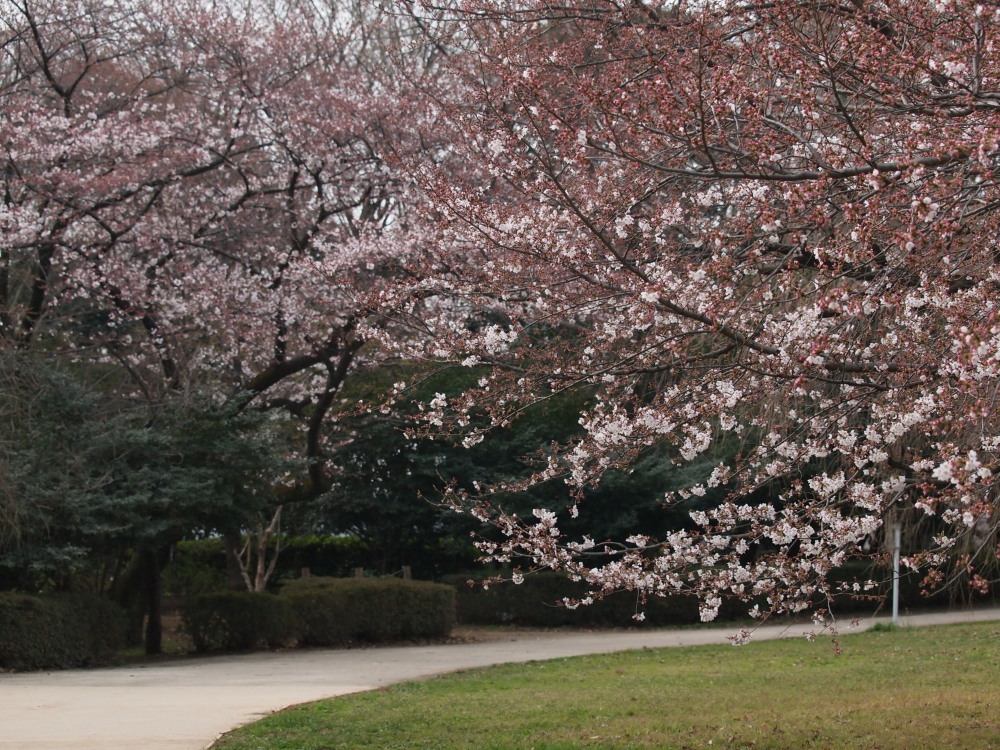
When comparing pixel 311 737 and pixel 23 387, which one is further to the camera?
pixel 23 387

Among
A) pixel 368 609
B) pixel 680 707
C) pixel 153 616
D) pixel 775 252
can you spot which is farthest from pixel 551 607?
pixel 775 252

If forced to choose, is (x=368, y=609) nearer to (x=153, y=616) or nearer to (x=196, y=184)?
(x=153, y=616)

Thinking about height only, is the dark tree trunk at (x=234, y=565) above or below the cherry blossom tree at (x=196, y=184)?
below

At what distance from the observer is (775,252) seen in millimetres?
6047

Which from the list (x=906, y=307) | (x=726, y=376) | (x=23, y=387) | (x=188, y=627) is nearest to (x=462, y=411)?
(x=726, y=376)

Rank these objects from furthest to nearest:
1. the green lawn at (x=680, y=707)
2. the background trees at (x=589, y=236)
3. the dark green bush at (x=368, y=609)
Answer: the dark green bush at (x=368, y=609), the green lawn at (x=680, y=707), the background trees at (x=589, y=236)

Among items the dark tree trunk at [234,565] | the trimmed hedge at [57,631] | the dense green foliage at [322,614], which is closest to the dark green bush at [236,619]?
the dense green foliage at [322,614]

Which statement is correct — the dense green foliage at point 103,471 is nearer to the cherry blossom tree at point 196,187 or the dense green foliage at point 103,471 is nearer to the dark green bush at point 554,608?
the cherry blossom tree at point 196,187

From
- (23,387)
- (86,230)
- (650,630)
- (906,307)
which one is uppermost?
(86,230)

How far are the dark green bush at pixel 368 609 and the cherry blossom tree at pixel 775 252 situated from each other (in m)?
8.90

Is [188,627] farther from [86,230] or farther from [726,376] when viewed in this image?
[726,376]

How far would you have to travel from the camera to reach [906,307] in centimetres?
471

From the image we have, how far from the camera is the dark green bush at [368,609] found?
14.8 m

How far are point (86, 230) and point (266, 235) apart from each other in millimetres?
2291
